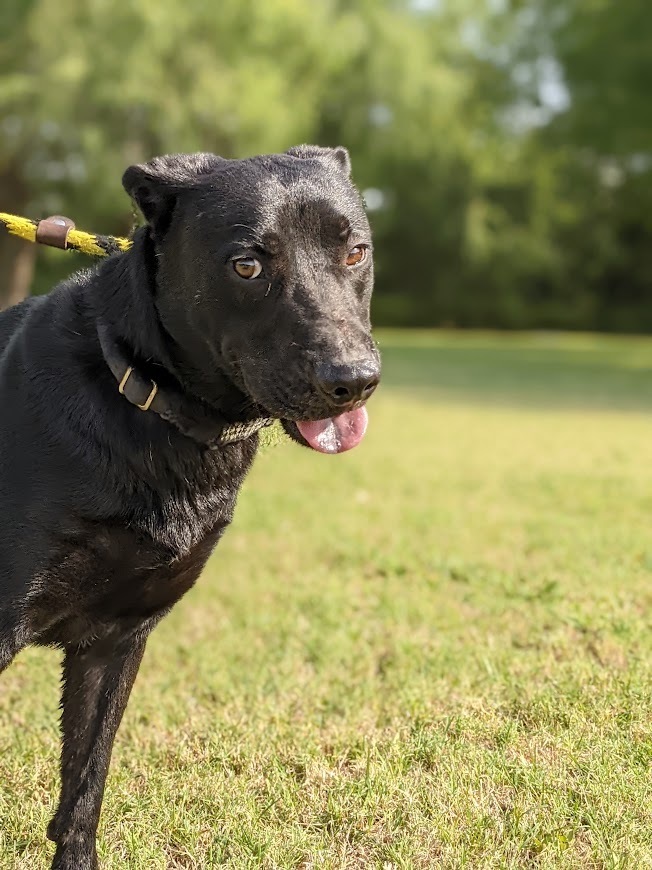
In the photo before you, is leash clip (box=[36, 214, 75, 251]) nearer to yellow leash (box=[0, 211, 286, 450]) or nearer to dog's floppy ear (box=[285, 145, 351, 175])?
yellow leash (box=[0, 211, 286, 450])

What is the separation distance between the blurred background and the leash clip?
5.96m

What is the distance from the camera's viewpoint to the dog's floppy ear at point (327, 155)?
289 centimetres

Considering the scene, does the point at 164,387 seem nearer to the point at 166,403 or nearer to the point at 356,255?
the point at 166,403

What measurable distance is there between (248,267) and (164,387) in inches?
15.4

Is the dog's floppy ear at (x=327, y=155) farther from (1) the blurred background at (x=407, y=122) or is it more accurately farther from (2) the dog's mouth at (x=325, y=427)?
(1) the blurred background at (x=407, y=122)

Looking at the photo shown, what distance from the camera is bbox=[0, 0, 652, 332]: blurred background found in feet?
65.8

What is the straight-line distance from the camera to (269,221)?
98.7 inches

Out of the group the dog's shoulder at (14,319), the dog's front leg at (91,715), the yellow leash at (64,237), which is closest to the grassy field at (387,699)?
the dog's front leg at (91,715)

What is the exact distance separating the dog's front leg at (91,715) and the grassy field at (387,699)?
16cm

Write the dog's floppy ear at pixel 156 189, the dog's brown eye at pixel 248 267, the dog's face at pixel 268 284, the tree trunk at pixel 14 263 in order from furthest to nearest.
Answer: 1. the tree trunk at pixel 14 263
2. the dog's floppy ear at pixel 156 189
3. the dog's brown eye at pixel 248 267
4. the dog's face at pixel 268 284

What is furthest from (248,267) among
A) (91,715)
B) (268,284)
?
(91,715)

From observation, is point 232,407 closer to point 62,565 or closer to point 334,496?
point 62,565

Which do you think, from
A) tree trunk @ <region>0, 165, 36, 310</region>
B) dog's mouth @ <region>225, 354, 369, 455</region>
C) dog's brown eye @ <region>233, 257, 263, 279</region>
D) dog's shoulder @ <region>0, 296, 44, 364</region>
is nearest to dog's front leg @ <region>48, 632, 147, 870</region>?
dog's mouth @ <region>225, 354, 369, 455</region>

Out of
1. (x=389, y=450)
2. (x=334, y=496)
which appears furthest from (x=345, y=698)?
(x=389, y=450)
